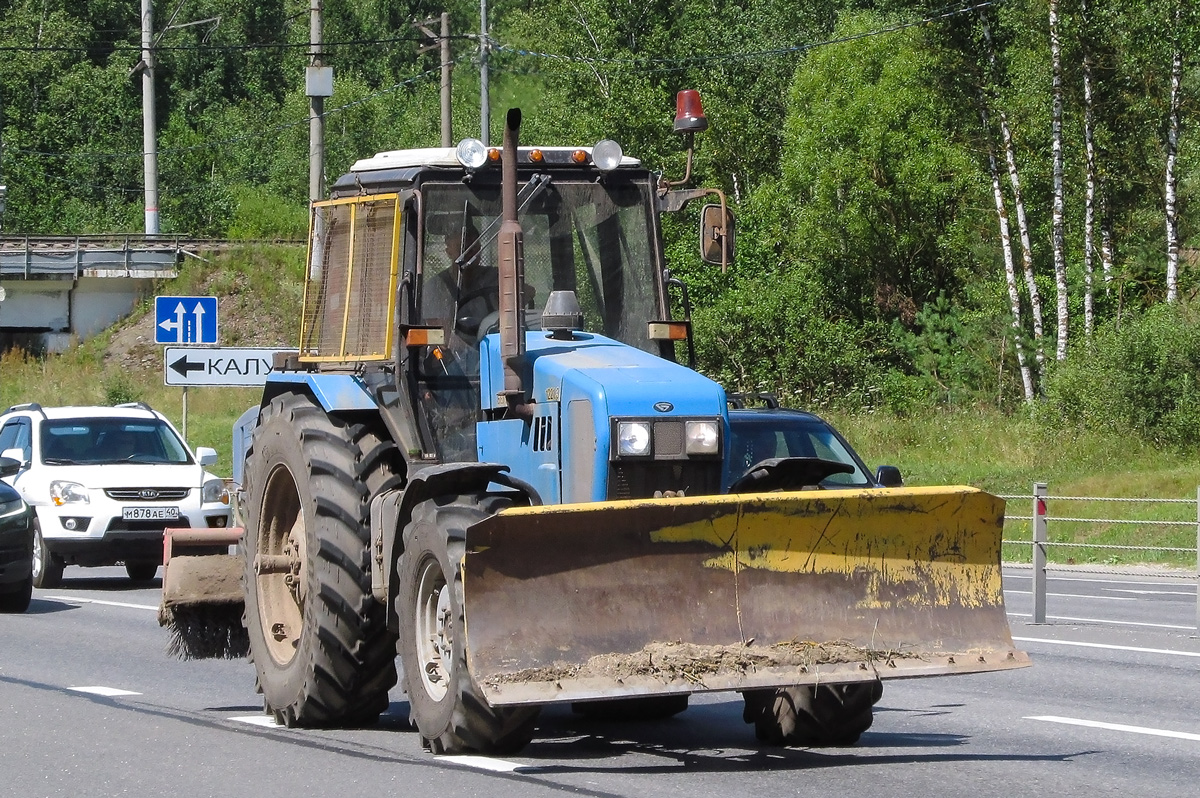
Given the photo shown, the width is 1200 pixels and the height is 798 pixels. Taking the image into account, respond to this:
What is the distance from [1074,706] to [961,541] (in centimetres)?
280

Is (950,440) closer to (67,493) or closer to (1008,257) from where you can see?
(1008,257)

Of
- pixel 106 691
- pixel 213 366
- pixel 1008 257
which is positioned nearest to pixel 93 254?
pixel 1008 257

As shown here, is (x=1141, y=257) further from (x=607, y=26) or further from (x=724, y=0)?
(x=724, y=0)

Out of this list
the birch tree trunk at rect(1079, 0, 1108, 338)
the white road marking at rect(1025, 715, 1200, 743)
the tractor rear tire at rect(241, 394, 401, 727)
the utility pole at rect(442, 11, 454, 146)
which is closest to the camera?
the tractor rear tire at rect(241, 394, 401, 727)

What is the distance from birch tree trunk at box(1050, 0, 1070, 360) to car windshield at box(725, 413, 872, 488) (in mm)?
23040

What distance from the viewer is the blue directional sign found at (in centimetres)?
2619

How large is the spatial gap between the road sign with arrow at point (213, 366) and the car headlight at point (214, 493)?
3709mm

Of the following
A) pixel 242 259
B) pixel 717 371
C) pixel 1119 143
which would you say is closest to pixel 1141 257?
pixel 1119 143

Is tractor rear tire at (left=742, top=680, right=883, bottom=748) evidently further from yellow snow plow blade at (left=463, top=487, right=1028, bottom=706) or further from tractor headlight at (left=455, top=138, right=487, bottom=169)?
tractor headlight at (left=455, top=138, right=487, bottom=169)

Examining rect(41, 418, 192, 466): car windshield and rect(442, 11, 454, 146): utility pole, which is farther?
rect(442, 11, 454, 146): utility pole

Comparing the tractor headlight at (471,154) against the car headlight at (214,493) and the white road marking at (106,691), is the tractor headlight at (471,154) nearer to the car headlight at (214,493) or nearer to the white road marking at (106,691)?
the white road marking at (106,691)

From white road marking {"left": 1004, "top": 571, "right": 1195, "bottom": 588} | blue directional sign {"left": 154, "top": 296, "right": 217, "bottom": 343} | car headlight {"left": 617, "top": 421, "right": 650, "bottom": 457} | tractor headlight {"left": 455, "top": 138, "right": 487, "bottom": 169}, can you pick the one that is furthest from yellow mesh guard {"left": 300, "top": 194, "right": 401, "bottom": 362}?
blue directional sign {"left": 154, "top": 296, "right": 217, "bottom": 343}

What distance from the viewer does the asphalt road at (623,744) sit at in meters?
8.12

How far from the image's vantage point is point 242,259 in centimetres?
6469
